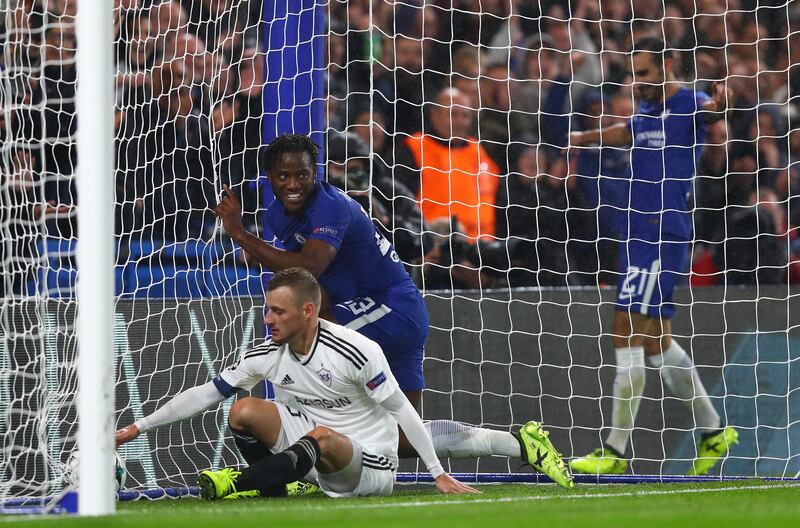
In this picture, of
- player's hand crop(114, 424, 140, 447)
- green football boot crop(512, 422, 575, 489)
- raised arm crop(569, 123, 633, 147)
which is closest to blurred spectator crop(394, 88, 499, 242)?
raised arm crop(569, 123, 633, 147)

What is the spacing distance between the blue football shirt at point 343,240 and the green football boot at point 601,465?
158cm

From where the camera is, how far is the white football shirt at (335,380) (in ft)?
17.4

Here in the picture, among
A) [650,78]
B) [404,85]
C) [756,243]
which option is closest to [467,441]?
[650,78]

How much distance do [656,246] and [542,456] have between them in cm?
181

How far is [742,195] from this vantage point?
8.15m

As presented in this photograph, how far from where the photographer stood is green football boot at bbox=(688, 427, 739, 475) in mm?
7094

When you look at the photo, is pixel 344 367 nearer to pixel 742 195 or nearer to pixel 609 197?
pixel 609 197

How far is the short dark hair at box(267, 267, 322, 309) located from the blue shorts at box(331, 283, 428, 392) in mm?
800

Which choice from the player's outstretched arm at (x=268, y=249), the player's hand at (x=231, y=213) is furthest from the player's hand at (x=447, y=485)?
the player's hand at (x=231, y=213)

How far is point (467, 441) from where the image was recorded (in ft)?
20.5

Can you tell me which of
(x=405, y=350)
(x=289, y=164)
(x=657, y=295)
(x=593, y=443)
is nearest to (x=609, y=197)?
(x=657, y=295)

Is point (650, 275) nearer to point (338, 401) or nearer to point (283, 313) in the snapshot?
point (338, 401)

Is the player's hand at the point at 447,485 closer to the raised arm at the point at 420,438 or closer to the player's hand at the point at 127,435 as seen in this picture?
the raised arm at the point at 420,438

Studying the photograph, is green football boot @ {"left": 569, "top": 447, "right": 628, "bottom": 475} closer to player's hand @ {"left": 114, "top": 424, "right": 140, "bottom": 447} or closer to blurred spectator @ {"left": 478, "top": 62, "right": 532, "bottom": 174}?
blurred spectator @ {"left": 478, "top": 62, "right": 532, "bottom": 174}
